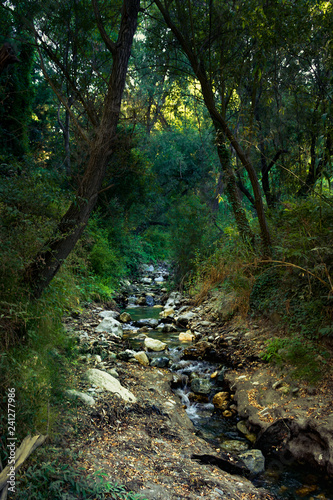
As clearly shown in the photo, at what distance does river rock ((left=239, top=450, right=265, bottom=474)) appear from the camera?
341cm

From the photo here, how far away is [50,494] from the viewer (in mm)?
2182

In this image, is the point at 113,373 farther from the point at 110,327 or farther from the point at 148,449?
the point at 110,327

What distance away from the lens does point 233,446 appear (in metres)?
3.85

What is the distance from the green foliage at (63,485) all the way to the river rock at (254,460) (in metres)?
1.51

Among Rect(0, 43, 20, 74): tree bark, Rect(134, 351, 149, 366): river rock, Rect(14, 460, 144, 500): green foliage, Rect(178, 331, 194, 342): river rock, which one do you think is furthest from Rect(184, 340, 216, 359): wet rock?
Rect(0, 43, 20, 74): tree bark

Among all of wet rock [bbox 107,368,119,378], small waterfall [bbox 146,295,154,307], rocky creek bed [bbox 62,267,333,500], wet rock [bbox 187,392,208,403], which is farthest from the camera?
small waterfall [bbox 146,295,154,307]

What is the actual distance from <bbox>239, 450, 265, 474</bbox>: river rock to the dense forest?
1.44 m

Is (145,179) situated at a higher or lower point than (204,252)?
higher

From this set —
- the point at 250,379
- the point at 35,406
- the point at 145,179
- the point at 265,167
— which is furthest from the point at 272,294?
the point at 145,179

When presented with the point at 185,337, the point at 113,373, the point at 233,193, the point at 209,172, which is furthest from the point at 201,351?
the point at 233,193

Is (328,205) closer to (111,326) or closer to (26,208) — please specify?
(26,208)

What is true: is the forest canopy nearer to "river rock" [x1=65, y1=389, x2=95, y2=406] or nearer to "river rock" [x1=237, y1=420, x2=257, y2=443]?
"river rock" [x1=65, y1=389, x2=95, y2=406]

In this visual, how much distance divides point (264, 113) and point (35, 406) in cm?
860
